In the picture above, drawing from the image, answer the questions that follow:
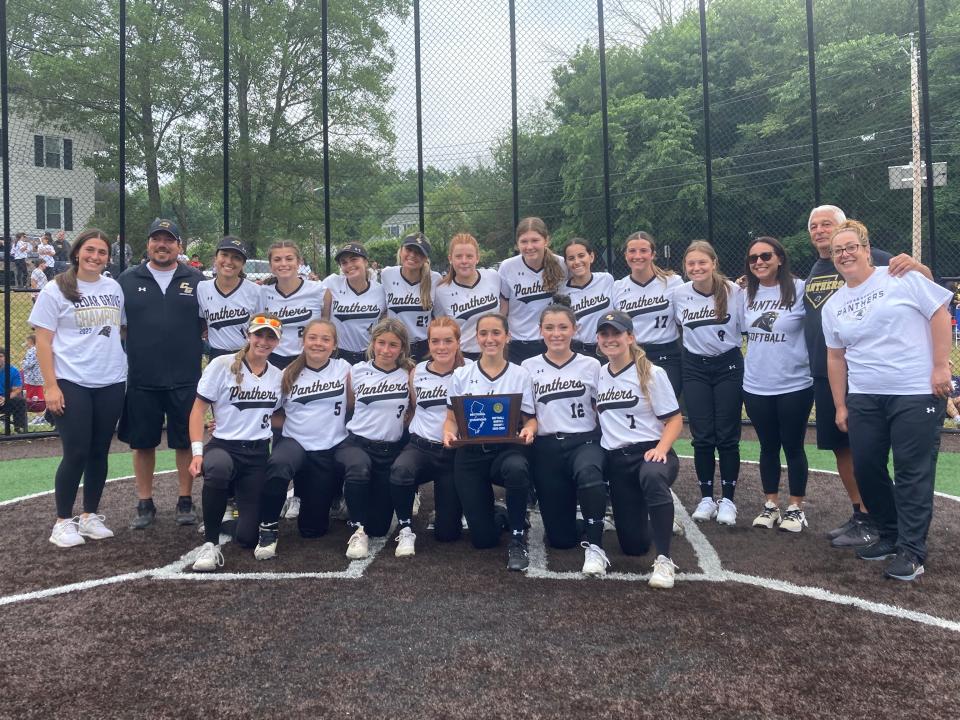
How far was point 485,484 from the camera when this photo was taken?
4.45 m

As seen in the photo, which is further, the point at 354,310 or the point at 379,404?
the point at 354,310

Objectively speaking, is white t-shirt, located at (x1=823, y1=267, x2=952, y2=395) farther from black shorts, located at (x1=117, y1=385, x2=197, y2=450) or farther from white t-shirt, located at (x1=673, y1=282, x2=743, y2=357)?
black shorts, located at (x1=117, y1=385, x2=197, y2=450)

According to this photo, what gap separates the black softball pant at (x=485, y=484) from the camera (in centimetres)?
434

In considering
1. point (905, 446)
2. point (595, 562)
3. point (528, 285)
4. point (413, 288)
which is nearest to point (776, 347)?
point (905, 446)

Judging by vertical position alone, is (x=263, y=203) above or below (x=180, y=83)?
below

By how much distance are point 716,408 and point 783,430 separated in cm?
45

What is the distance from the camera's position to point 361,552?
433 cm

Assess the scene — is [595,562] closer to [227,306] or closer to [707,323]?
[707,323]

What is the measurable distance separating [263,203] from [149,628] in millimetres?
10327

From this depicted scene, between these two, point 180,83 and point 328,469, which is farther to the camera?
point 180,83

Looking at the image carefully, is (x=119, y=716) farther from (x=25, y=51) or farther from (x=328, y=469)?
(x=25, y=51)

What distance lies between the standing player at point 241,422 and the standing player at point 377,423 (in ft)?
1.69

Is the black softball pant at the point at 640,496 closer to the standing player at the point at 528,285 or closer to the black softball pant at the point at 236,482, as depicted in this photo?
the standing player at the point at 528,285

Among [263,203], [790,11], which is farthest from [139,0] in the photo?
[790,11]
